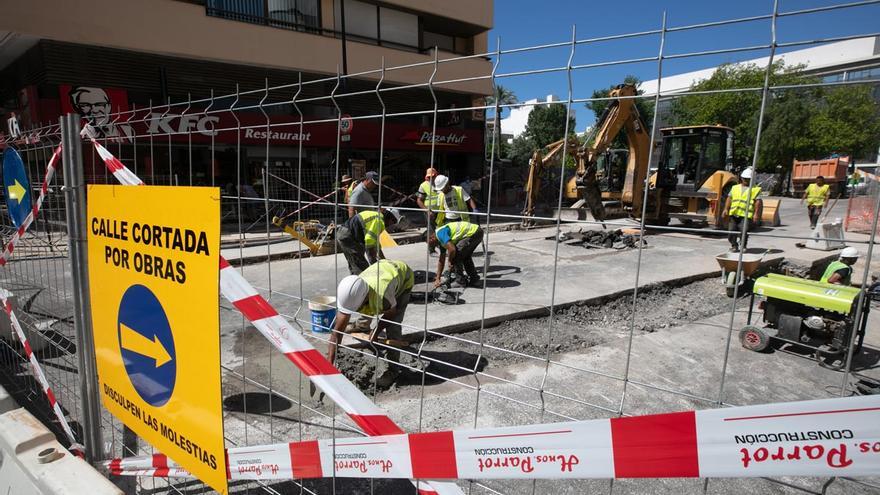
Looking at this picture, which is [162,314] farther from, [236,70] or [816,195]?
[236,70]

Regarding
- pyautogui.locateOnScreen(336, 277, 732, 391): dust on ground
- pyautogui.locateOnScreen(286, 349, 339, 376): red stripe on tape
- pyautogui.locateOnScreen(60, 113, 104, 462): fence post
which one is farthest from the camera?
pyautogui.locateOnScreen(336, 277, 732, 391): dust on ground

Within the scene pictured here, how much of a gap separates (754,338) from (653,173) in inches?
320

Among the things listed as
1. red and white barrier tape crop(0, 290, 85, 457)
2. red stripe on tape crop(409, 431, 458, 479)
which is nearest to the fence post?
red and white barrier tape crop(0, 290, 85, 457)

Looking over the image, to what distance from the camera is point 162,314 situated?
1659 mm

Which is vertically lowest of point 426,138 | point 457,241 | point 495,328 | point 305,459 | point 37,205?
point 495,328

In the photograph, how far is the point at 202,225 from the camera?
1473 mm

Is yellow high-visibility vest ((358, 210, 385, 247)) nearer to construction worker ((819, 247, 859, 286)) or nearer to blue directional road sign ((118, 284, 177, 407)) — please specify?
blue directional road sign ((118, 284, 177, 407))

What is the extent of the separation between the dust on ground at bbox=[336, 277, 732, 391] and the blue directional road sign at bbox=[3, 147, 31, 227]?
2.62 m

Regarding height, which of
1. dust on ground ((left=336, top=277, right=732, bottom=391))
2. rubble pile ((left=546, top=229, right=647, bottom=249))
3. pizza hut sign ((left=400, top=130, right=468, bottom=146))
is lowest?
dust on ground ((left=336, top=277, right=732, bottom=391))

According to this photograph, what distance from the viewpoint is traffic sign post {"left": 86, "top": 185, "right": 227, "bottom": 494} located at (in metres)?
1.50

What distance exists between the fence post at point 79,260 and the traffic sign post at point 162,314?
76 millimetres

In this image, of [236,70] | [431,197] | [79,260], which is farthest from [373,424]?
[236,70]

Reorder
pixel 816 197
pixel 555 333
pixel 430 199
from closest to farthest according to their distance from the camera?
pixel 430 199
pixel 555 333
pixel 816 197

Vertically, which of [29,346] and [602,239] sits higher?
[29,346]
